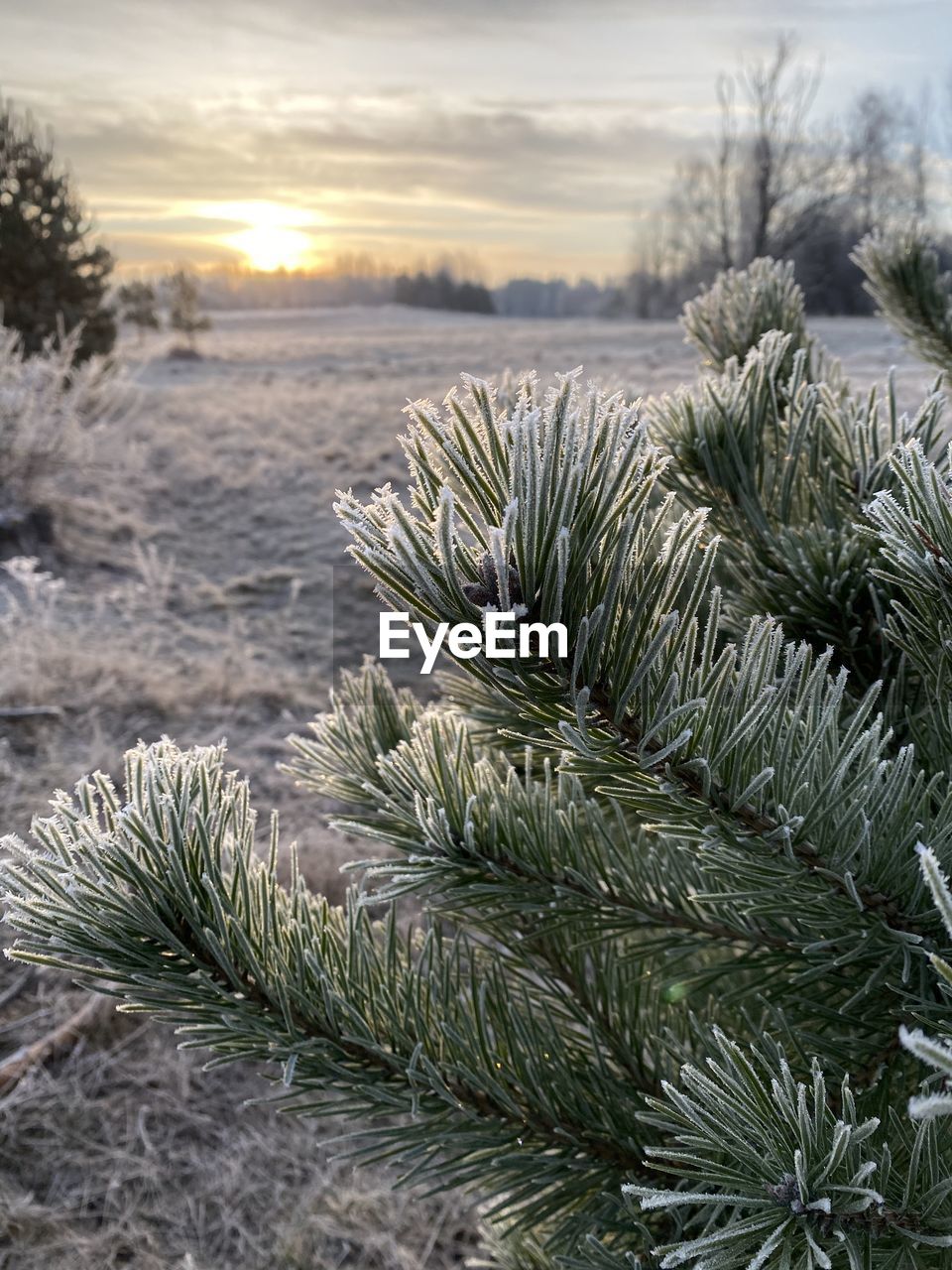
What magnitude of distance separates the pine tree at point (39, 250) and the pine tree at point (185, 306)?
42.9ft

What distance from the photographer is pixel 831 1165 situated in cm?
56

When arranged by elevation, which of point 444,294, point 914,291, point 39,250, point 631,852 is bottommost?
point 631,852

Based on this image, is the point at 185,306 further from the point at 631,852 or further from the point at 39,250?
the point at 631,852

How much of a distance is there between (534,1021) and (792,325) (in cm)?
91

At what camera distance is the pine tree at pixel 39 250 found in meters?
11.8

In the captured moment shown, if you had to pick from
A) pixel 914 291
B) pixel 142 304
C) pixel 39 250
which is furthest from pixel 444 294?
pixel 914 291

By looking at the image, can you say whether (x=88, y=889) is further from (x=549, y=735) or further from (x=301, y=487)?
(x=301, y=487)

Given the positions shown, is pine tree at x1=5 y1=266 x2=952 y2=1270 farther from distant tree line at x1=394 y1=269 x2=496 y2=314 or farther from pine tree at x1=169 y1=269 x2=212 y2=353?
distant tree line at x1=394 y1=269 x2=496 y2=314

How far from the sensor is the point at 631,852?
1017 millimetres

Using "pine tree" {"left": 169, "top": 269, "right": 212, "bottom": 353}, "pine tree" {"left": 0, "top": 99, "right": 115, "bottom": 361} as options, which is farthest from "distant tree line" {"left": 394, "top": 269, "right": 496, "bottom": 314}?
"pine tree" {"left": 0, "top": 99, "right": 115, "bottom": 361}

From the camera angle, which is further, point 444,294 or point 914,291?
point 444,294

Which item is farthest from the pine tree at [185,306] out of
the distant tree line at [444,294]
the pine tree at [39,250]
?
the distant tree line at [444,294]

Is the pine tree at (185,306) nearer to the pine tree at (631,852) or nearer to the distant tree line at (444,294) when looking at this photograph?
the pine tree at (631,852)

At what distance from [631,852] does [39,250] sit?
13019 millimetres
